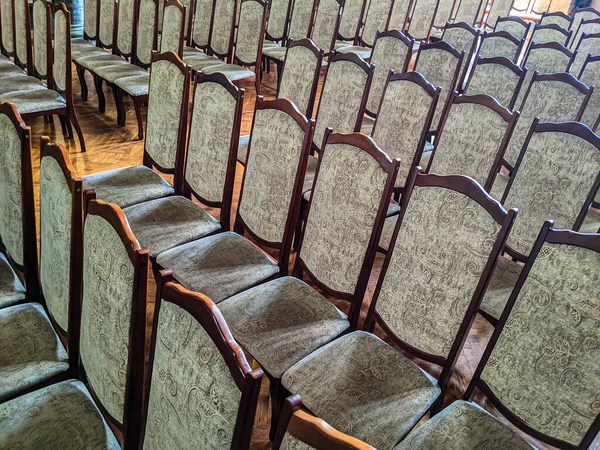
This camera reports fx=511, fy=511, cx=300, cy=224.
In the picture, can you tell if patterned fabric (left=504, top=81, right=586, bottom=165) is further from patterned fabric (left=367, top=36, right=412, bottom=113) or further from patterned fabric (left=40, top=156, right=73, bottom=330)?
patterned fabric (left=40, top=156, right=73, bottom=330)

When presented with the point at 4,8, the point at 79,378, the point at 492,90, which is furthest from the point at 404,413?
the point at 4,8

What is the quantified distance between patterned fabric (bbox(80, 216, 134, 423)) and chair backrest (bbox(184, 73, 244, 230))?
835 millimetres

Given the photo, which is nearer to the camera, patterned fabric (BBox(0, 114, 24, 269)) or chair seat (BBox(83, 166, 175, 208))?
patterned fabric (BBox(0, 114, 24, 269))

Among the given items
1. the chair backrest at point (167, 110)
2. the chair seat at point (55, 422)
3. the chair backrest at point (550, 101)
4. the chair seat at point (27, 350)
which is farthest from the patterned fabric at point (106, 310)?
the chair backrest at point (550, 101)

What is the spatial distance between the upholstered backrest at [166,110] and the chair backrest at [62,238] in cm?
79

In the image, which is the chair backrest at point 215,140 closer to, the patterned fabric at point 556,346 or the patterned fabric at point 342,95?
the patterned fabric at point 342,95

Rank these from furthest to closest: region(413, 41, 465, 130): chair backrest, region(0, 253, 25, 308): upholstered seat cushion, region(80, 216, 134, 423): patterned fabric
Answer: region(413, 41, 465, 130): chair backrest → region(0, 253, 25, 308): upholstered seat cushion → region(80, 216, 134, 423): patterned fabric

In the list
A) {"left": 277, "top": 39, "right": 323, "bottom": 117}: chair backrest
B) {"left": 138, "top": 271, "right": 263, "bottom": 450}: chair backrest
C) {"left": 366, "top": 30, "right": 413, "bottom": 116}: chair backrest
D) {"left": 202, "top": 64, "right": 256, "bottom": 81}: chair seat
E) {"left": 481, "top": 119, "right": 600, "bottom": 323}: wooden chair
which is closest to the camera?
{"left": 138, "top": 271, "right": 263, "bottom": 450}: chair backrest

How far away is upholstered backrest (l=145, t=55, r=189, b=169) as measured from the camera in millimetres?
2109

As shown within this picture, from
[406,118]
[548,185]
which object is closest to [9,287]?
[406,118]

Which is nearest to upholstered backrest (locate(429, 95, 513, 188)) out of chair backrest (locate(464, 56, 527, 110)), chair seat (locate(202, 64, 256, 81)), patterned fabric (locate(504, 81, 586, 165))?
patterned fabric (locate(504, 81, 586, 165))

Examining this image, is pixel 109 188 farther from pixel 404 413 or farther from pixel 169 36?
pixel 169 36

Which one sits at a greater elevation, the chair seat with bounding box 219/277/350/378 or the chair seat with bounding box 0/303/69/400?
the chair seat with bounding box 219/277/350/378

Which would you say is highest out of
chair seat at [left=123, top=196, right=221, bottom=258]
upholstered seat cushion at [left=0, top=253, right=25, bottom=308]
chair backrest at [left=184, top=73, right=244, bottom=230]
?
chair backrest at [left=184, top=73, right=244, bottom=230]
